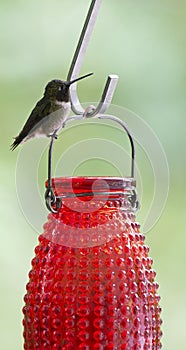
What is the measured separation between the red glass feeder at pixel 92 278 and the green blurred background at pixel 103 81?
698 millimetres

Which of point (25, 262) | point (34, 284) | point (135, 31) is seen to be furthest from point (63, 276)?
point (135, 31)

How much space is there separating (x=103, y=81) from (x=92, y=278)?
2.71 ft

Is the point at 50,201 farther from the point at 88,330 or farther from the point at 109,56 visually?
the point at 109,56

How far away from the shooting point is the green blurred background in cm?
151

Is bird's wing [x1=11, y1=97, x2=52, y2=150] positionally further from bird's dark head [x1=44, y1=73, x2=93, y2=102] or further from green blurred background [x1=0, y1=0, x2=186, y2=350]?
green blurred background [x1=0, y1=0, x2=186, y2=350]

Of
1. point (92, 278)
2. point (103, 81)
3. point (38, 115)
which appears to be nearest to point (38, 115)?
point (38, 115)

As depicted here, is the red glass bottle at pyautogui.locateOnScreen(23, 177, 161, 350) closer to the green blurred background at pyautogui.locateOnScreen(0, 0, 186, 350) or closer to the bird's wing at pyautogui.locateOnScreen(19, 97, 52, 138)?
the bird's wing at pyautogui.locateOnScreen(19, 97, 52, 138)

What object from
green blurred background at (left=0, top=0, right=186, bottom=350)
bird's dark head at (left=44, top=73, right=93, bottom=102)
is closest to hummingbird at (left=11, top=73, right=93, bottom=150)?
bird's dark head at (left=44, top=73, right=93, bottom=102)

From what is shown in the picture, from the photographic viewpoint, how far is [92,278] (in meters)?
0.75

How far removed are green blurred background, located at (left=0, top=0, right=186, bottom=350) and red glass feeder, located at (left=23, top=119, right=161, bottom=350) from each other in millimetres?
698

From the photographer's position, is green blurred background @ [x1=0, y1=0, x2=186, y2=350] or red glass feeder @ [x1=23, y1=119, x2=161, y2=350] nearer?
red glass feeder @ [x1=23, y1=119, x2=161, y2=350]

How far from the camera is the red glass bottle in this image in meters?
0.74

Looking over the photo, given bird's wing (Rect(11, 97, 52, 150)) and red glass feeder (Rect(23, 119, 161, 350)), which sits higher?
bird's wing (Rect(11, 97, 52, 150))

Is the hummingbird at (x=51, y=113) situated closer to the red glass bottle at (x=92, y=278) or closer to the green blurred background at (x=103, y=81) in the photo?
the red glass bottle at (x=92, y=278)
